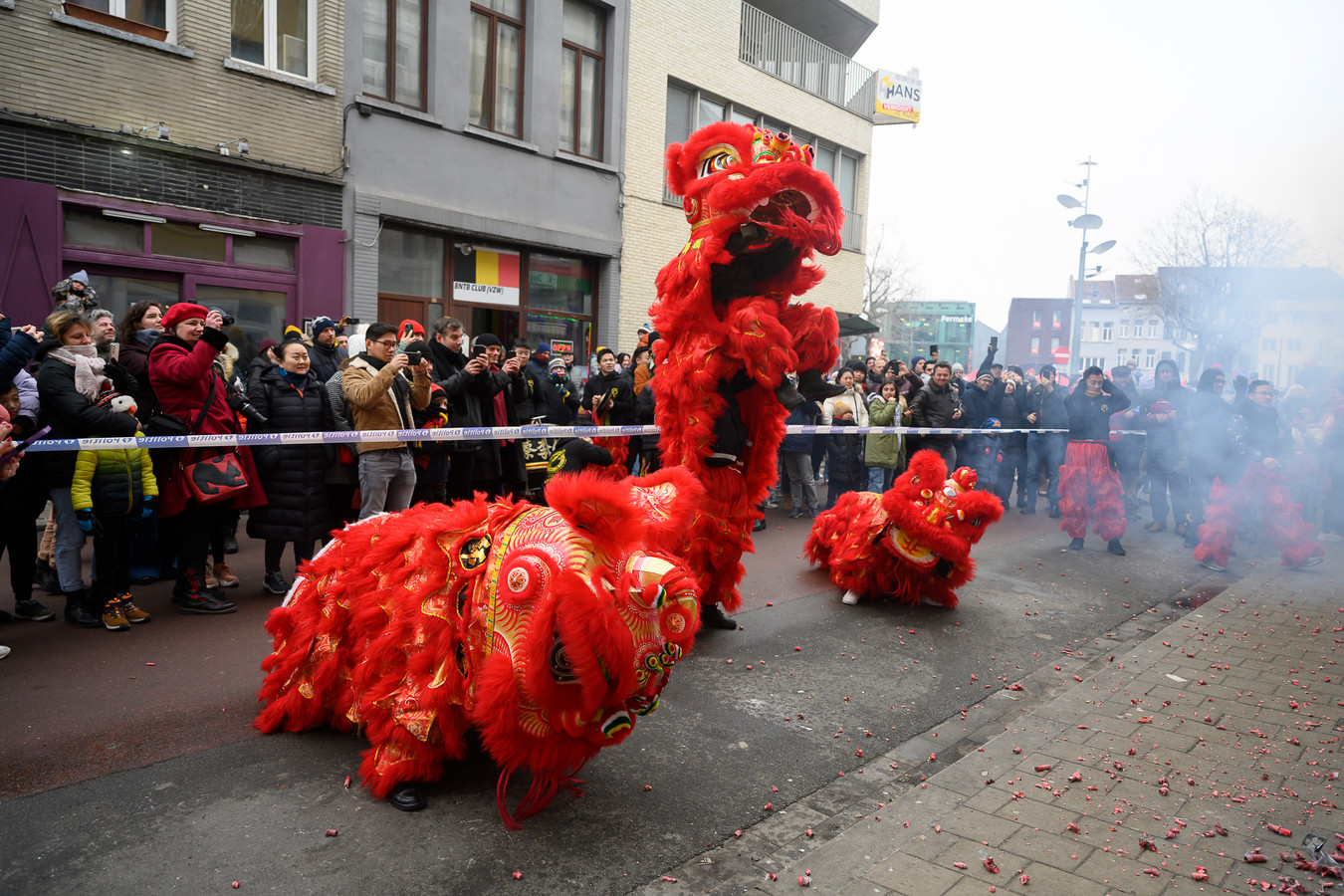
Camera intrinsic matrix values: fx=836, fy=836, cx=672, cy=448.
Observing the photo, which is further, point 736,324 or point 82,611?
point 82,611

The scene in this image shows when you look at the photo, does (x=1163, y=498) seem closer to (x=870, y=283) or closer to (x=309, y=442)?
(x=309, y=442)

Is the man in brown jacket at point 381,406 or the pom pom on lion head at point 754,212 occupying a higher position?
the pom pom on lion head at point 754,212

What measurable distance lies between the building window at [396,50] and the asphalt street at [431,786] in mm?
8576

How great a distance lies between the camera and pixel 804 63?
811 inches

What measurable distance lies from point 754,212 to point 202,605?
4400 mm

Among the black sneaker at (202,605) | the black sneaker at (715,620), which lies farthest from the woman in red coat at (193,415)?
the black sneaker at (715,620)

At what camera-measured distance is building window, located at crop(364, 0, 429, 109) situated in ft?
38.8

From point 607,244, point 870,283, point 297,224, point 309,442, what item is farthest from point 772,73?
point 870,283

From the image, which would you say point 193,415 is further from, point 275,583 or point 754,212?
point 754,212

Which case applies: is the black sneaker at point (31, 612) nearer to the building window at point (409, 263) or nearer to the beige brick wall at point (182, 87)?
the beige brick wall at point (182, 87)

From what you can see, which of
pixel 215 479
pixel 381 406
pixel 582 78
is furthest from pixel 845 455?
pixel 582 78

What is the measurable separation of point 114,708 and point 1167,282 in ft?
63.9

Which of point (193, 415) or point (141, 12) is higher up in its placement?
point (141, 12)

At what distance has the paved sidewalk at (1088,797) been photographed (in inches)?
112
